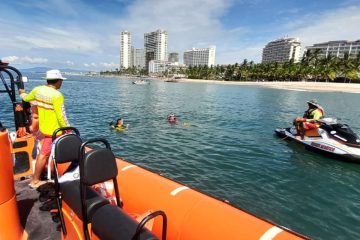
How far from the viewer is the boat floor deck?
12.6 feet

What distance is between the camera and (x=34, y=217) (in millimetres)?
4199

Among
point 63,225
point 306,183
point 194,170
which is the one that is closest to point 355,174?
point 306,183

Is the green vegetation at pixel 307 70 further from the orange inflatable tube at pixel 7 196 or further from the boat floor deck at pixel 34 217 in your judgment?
the orange inflatable tube at pixel 7 196

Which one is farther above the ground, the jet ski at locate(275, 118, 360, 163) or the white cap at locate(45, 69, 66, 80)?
the white cap at locate(45, 69, 66, 80)

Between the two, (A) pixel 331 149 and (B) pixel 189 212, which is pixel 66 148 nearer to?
(B) pixel 189 212

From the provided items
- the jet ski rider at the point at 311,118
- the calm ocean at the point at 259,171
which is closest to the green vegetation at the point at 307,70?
the calm ocean at the point at 259,171

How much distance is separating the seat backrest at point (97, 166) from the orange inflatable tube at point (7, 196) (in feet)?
3.54

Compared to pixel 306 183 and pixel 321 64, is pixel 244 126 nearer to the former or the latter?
pixel 306 183

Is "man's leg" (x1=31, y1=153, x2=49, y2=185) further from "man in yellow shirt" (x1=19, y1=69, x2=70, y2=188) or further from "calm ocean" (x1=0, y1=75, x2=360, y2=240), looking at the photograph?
"calm ocean" (x1=0, y1=75, x2=360, y2=240)

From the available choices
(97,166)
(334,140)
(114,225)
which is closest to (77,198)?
(97,166)

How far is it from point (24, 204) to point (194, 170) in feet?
21.4

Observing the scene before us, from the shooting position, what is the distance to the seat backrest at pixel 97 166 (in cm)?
279

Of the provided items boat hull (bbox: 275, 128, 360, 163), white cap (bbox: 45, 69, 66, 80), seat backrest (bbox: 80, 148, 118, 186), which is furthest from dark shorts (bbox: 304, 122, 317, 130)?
seat backrest (bbox: 80, 148, 118, 186)

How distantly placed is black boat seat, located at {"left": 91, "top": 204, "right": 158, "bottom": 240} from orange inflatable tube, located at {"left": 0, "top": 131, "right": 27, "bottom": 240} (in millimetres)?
1220
